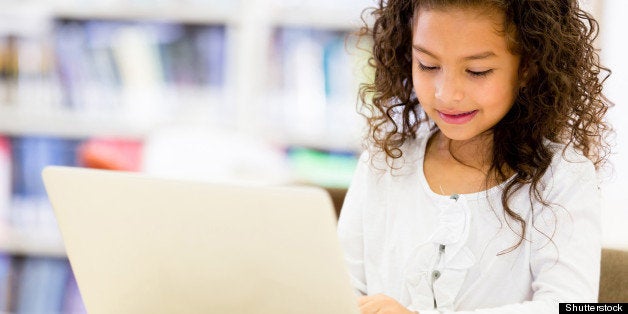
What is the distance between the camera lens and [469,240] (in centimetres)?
132

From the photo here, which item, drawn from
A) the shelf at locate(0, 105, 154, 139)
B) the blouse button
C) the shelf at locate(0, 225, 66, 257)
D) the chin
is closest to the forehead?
the chin

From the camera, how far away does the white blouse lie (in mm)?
1204

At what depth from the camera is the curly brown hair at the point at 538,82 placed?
48.4 inches

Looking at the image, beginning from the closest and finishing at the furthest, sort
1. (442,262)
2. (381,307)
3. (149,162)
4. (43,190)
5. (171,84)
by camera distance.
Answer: (381,307) < (442,262) < (149,162) < (171,84) < (43,190)

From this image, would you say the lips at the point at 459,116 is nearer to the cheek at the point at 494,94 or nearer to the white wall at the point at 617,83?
the cheek at the point at 494,94

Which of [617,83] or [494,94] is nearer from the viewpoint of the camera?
[494,94]

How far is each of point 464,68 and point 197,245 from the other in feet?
1.57

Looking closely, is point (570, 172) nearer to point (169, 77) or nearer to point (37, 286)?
point (169, 77)

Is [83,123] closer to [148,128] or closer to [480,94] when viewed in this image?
[148,128]

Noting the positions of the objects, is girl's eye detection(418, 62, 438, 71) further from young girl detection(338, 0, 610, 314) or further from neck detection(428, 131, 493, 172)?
neck detection(428, 131, 493, 172)

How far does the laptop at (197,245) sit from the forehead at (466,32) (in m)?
0.40

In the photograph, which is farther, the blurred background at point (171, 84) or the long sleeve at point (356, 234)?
the blurred background at point (171, 84)

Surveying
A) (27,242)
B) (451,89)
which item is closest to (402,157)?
(451,89)

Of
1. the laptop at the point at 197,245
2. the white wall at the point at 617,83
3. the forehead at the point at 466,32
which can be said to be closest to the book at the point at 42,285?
the white wall at the point at 617,83
